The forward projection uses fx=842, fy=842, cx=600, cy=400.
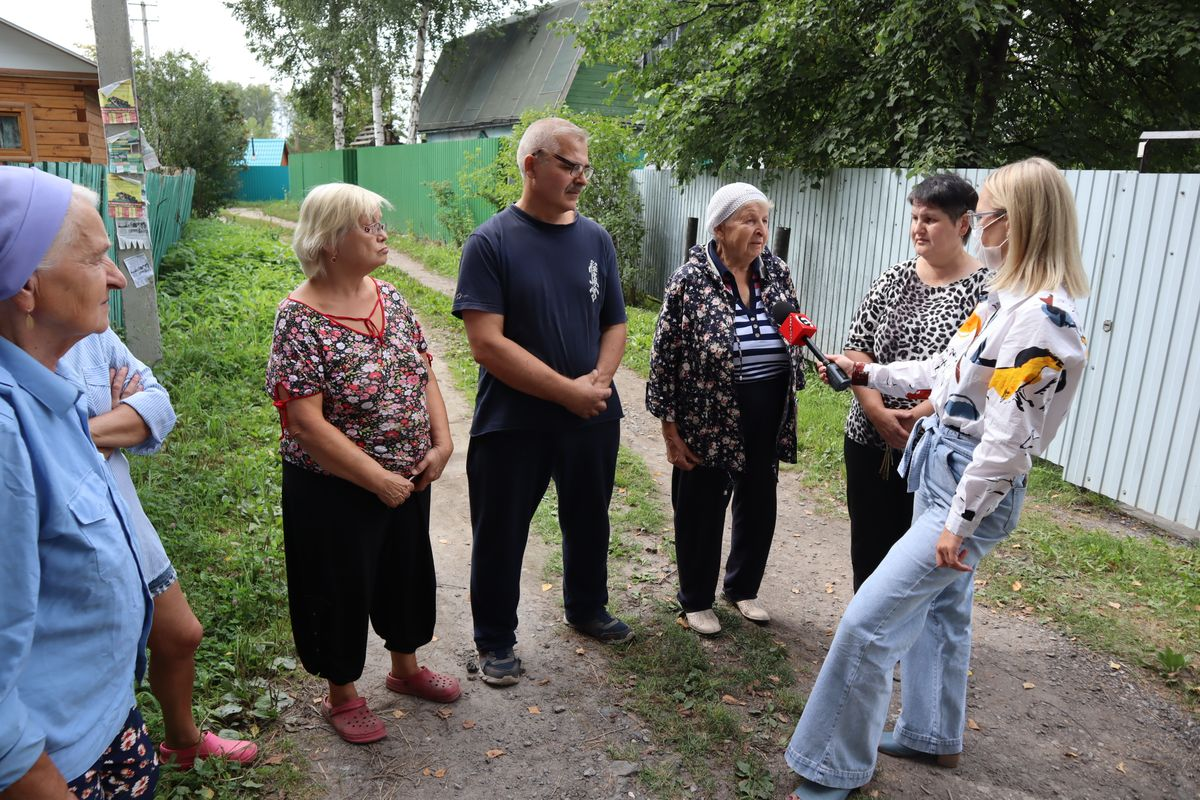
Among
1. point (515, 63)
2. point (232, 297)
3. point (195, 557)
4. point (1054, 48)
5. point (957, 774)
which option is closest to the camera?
point (957, 774)

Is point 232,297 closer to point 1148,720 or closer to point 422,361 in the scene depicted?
point 422,361

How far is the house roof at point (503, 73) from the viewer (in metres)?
23.8

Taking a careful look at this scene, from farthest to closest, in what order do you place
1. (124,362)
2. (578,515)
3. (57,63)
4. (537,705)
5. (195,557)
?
(57,63)
(195,557)
(578,515)
(537,705)
(124,362)

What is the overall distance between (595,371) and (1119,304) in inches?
163

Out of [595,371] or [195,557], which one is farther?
[195,557]

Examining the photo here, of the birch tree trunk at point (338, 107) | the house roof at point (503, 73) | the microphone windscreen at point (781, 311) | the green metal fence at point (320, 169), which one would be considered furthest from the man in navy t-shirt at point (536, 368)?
the birch tree trunk at point (338, 107)

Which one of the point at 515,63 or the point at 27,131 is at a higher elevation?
the point at 515,63

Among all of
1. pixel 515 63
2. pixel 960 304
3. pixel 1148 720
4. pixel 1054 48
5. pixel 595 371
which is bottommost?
pixel 1148 720

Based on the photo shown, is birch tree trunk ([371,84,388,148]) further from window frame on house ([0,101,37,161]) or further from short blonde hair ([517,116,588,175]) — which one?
short blonde hair ([517,116,588,175])

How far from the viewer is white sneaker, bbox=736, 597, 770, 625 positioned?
401cm

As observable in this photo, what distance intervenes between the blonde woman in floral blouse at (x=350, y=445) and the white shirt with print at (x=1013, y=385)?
70.0 inches

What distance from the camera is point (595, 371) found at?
344 cm

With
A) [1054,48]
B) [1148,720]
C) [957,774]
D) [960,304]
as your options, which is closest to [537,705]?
[957,774]

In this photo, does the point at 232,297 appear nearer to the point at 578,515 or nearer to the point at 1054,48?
the point at 578,515
